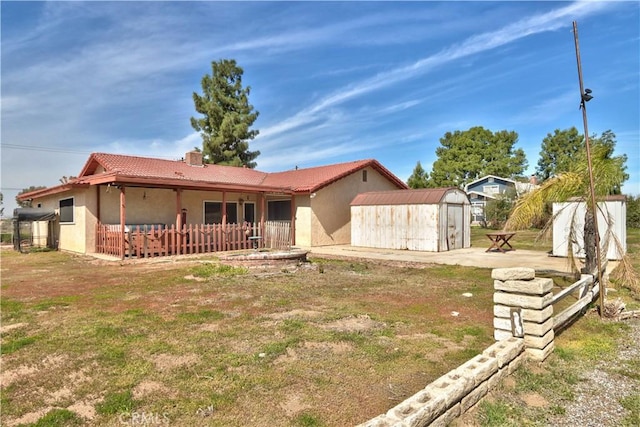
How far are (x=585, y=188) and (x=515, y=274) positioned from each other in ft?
14.2

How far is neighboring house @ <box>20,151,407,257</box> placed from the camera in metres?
14.4

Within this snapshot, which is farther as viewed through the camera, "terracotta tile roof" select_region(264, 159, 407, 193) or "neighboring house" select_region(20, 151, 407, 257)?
"terracotta tile roof" select_region(264, 159, 407, 193)

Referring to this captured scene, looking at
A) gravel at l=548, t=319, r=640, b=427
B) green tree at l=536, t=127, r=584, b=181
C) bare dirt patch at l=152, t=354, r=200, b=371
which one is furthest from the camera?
green tree at l=536, t=127, r=584, b=181

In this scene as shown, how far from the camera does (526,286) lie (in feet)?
13.8

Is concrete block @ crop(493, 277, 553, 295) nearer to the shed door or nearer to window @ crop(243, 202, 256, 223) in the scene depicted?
the shed door

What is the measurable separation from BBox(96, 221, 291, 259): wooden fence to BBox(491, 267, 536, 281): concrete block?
11.4 m

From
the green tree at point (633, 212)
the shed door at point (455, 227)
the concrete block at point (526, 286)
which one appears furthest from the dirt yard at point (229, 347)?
the green tree at point (633, 212)

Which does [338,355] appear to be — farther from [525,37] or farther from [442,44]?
[442,44]

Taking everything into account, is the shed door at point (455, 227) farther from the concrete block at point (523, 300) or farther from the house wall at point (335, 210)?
the concrete block at point (523, 300)

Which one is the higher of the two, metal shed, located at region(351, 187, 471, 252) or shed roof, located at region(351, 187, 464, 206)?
shed roof, located at region(351, 187, 464, 206)

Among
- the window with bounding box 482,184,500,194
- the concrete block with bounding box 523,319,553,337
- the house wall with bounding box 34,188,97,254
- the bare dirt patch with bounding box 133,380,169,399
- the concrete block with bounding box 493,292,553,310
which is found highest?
the window with bounding box 482,184,500,194

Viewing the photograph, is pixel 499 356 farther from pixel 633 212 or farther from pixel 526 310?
pixel 633 212

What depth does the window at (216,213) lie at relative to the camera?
17.7 m

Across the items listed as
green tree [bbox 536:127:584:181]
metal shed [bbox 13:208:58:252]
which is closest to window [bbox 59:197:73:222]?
metal shed [bbox 13:208:58:252]
